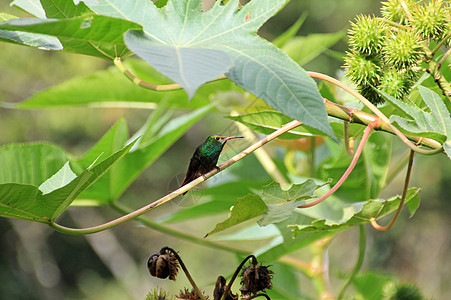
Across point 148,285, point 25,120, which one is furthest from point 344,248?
point 25,120

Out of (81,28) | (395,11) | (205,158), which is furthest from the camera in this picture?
(205,158)

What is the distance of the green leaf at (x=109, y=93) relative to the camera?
1.33m

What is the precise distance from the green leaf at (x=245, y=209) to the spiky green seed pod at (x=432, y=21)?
1.10 feet

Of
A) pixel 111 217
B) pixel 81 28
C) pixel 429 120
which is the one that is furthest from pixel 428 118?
pixel 111 217

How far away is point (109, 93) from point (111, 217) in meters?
6.60

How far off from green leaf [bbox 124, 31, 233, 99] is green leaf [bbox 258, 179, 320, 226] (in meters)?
0.25

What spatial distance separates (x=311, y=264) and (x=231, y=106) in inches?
17.8

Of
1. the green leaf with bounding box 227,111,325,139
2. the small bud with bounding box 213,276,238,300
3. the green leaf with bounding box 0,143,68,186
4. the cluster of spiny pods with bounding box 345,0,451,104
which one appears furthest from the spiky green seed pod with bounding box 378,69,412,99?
the green leaf with bounding box 0,143,68,186

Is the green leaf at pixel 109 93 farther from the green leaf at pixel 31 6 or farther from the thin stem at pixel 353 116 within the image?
the thin stem at pixel 353 116

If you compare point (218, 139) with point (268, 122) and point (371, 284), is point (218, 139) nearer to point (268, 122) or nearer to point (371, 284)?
point (268, 122)

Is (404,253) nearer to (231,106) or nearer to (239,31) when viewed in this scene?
(231,106)

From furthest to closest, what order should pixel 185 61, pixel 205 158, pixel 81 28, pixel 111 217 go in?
1. pixel 111 217
2. pixel 205 158
3. pixel 81 28
4. pixel 185 61

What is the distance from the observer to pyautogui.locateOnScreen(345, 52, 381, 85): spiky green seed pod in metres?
0.76

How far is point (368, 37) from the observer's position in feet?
2.53
